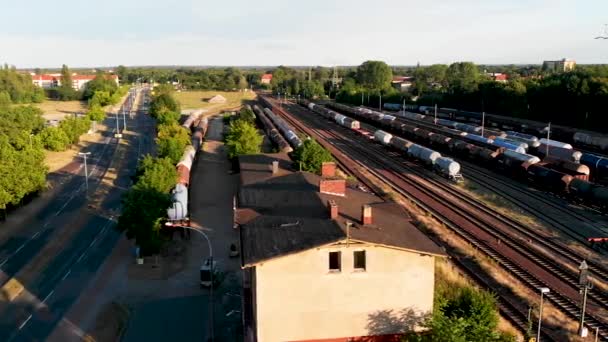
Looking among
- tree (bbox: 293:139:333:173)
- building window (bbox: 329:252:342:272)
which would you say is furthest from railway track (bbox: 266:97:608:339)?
building window (bbox: 329:252:342:272)

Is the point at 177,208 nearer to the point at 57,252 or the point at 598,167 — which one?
the point at 57,252

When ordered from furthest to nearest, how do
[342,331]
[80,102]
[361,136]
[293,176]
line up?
1. [80,102]
2. [361,136]
3. [293,176]
4. [342,331]

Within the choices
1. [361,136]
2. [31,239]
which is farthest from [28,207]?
[361,136]

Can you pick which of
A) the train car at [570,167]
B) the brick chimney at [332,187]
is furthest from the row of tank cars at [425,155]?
the brick chimney at [332,187]

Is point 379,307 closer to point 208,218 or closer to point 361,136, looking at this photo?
point 208,218

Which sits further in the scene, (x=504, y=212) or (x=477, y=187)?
(x=477, y=187)
